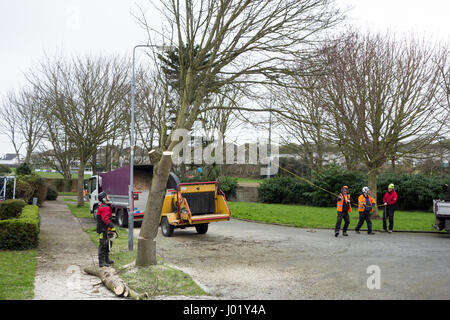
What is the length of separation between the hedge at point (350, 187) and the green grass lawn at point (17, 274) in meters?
18.8

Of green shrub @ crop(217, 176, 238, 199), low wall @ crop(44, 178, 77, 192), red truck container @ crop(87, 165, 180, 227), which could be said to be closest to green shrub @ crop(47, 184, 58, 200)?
green shrub @ crop(217, 176, 238, 199)

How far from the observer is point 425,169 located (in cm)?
2989

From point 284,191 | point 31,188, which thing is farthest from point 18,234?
point 284,191

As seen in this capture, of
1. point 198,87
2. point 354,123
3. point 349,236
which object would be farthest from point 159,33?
point 354,123

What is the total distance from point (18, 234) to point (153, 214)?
462 centimetres

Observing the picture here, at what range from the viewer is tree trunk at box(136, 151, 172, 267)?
8.94 meters

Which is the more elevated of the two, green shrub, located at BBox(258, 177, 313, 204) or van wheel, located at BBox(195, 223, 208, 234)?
green shrub, located at BBox(258, 177, 313, 204)

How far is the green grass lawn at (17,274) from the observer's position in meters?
6.91

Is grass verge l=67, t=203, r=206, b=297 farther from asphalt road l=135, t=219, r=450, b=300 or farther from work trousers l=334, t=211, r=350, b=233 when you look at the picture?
work trousers l=334, t=211, r=350, b=233

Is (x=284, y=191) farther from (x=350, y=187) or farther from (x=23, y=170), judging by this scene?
(x=23, y=170)

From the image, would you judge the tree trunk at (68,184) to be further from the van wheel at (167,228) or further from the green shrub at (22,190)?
the van wheel at (167,228)

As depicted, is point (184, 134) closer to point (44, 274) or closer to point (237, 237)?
point (44, 274)

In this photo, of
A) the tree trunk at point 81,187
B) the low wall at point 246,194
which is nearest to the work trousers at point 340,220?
the tree trunk at point 81,187

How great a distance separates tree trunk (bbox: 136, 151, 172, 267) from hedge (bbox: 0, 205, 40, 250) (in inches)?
166
